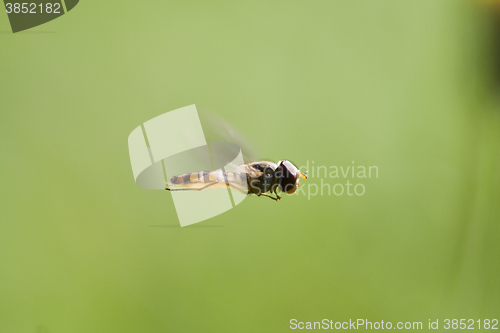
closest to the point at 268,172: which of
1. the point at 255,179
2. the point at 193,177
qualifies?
the point at 255,179

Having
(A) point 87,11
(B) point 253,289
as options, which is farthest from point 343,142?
(A) point 87,11

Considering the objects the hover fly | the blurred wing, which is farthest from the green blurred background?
the hover fly

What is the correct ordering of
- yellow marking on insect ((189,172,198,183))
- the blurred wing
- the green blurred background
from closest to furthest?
yellow marking on insect ((189,172,198,183)), the blurred wing, the green blurred background

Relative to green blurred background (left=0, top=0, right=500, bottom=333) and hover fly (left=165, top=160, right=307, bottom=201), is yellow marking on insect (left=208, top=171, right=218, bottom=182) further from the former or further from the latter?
green blurred background (left=0, top=0, right=500, bottom=333)

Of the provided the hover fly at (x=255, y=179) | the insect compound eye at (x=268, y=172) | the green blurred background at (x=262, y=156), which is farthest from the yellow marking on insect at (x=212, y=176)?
the green blurred background at (x=262, y=156)

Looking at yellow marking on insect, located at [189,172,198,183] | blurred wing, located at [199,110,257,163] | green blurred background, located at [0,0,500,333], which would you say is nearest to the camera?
yellow marking on insect, located at [189,172,198,183]

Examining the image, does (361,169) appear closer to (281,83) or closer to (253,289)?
(281,83)

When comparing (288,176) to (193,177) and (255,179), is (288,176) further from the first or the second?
(193,177)

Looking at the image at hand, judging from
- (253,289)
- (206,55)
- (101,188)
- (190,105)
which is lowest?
(253,289)
